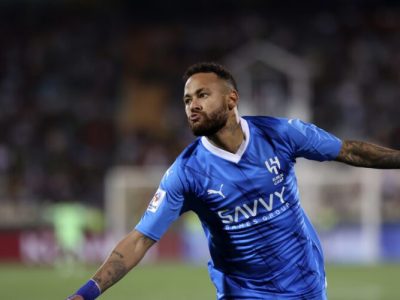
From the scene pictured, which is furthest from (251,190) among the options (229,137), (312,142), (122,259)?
(122,259)

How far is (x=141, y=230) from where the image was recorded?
15.8ft

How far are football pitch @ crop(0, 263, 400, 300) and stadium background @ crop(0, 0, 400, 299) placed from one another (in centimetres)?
6

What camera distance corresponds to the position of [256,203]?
498 cm

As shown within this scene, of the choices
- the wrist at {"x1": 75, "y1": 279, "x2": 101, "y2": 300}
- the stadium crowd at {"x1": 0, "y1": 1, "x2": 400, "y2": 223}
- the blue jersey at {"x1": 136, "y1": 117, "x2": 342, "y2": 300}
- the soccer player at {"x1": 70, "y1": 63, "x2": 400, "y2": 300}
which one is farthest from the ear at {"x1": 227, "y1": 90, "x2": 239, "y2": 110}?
the stadium crowd at {"x1": 0, "y1": 1, "x2": 400, "y2": 223}

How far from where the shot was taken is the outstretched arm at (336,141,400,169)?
16.4 ft

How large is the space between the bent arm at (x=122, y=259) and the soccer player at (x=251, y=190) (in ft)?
0.59

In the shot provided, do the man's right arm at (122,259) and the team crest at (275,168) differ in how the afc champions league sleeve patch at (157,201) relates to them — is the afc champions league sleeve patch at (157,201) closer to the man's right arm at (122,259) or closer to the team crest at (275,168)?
the man's right arm at (122,259)

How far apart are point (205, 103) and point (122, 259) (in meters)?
0.91

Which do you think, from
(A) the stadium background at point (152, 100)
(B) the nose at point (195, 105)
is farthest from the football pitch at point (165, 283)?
(B) the nose at point (195, 105)

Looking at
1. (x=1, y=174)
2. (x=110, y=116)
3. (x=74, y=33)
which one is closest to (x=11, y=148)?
(x=1, y=174)

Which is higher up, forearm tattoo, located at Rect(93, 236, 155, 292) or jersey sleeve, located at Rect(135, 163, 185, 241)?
jersey sleeve, located at Rect(135, 163, 185, 241)

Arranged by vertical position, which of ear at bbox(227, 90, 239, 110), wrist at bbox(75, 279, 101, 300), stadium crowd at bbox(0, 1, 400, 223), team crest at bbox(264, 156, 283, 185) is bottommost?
wrist at bbox(75, 279, 101, 300)

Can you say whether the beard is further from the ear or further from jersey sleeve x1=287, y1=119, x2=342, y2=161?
jersey sleeve x1=287, y1=119, x2=342, y2=161

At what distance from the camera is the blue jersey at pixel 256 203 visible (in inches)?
196
